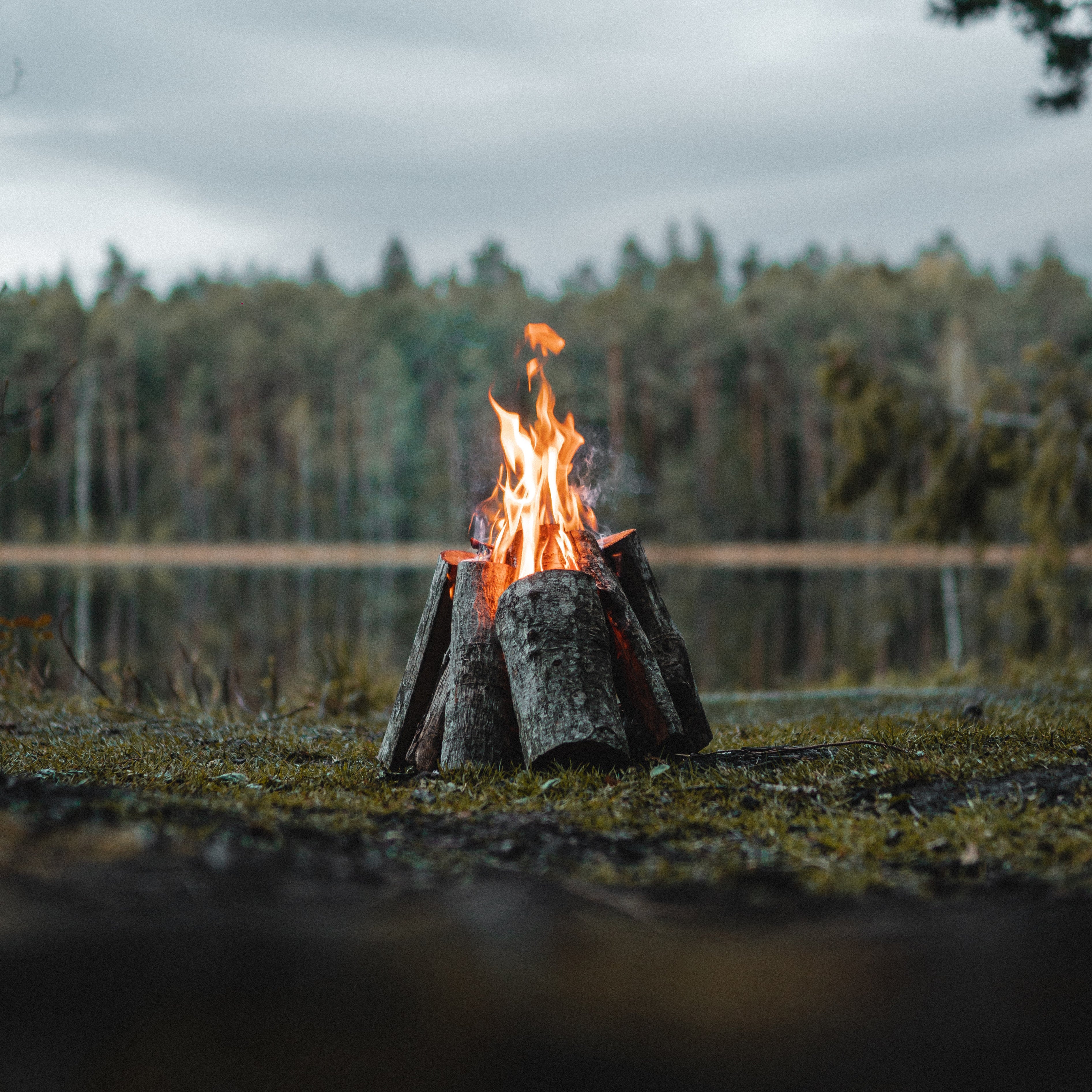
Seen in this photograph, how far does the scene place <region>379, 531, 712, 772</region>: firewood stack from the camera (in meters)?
4.42

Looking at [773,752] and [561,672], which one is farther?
[773,752]

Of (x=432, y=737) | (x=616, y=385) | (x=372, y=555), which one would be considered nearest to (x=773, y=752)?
(x=432, y=737)

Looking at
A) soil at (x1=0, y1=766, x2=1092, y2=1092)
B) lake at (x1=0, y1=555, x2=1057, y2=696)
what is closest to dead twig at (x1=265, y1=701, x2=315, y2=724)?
lake at (x1=0, y1=555, x2=1057, y2=696)

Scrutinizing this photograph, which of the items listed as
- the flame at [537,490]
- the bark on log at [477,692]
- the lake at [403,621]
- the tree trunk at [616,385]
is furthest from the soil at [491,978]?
the tree trunk at [616,385]

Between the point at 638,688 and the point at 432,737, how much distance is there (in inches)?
39.0

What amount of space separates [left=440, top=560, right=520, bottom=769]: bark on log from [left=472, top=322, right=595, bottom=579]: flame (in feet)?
1.10

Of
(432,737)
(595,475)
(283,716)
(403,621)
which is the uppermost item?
(595,475)

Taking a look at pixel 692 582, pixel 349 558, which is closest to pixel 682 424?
pixel 349 558

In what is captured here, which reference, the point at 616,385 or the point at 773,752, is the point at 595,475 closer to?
the point at 773,752

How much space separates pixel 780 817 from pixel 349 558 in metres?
44.2

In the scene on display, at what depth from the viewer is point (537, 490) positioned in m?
5.42

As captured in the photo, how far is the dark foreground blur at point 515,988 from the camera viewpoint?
90.4 inches

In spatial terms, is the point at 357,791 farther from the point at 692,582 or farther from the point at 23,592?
the point at 692,582

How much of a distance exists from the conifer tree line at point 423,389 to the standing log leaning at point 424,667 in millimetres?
37931
